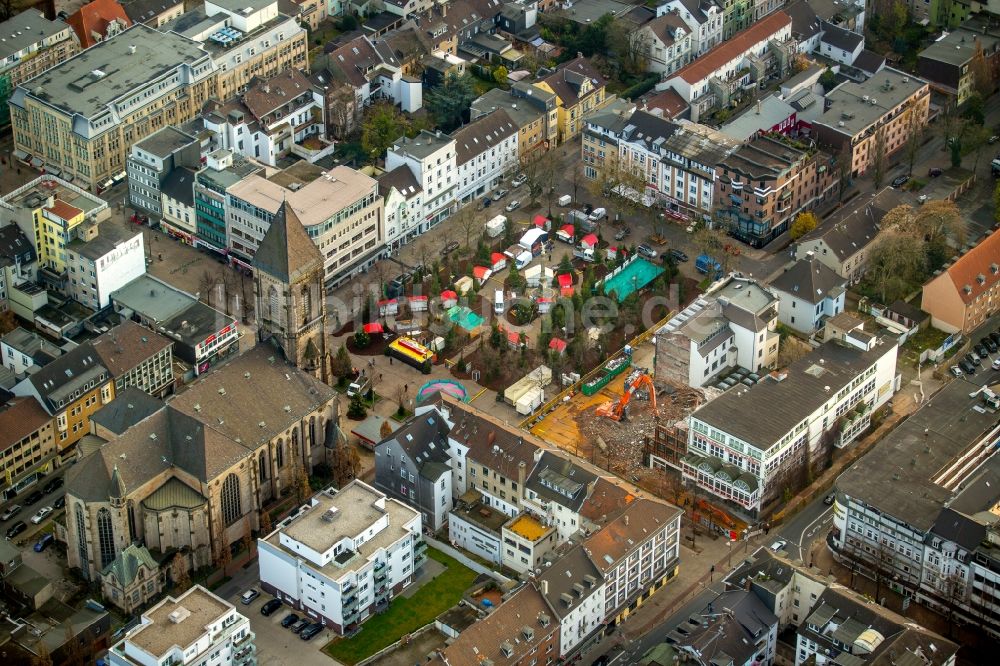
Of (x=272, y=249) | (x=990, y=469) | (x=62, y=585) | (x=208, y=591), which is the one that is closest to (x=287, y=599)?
(x=208, y=591)

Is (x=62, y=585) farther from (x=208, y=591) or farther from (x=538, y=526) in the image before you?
(x=538, y=526)

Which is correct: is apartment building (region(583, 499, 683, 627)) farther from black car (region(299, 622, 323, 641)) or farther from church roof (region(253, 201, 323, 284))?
church roof (region(253, 201, 323, 284))

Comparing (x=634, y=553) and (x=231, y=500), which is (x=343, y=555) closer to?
(x=231, y=500)

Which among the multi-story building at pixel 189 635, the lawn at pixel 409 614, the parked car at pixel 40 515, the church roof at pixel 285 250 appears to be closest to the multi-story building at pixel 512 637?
the lawn at pixel 409 614

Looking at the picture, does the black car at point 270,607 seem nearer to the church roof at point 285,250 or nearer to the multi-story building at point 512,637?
the multi-story building at point 512,637

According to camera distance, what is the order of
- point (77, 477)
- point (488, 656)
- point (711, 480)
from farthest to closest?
point (711, 480) < point (77, 477) < point (488, 656)
